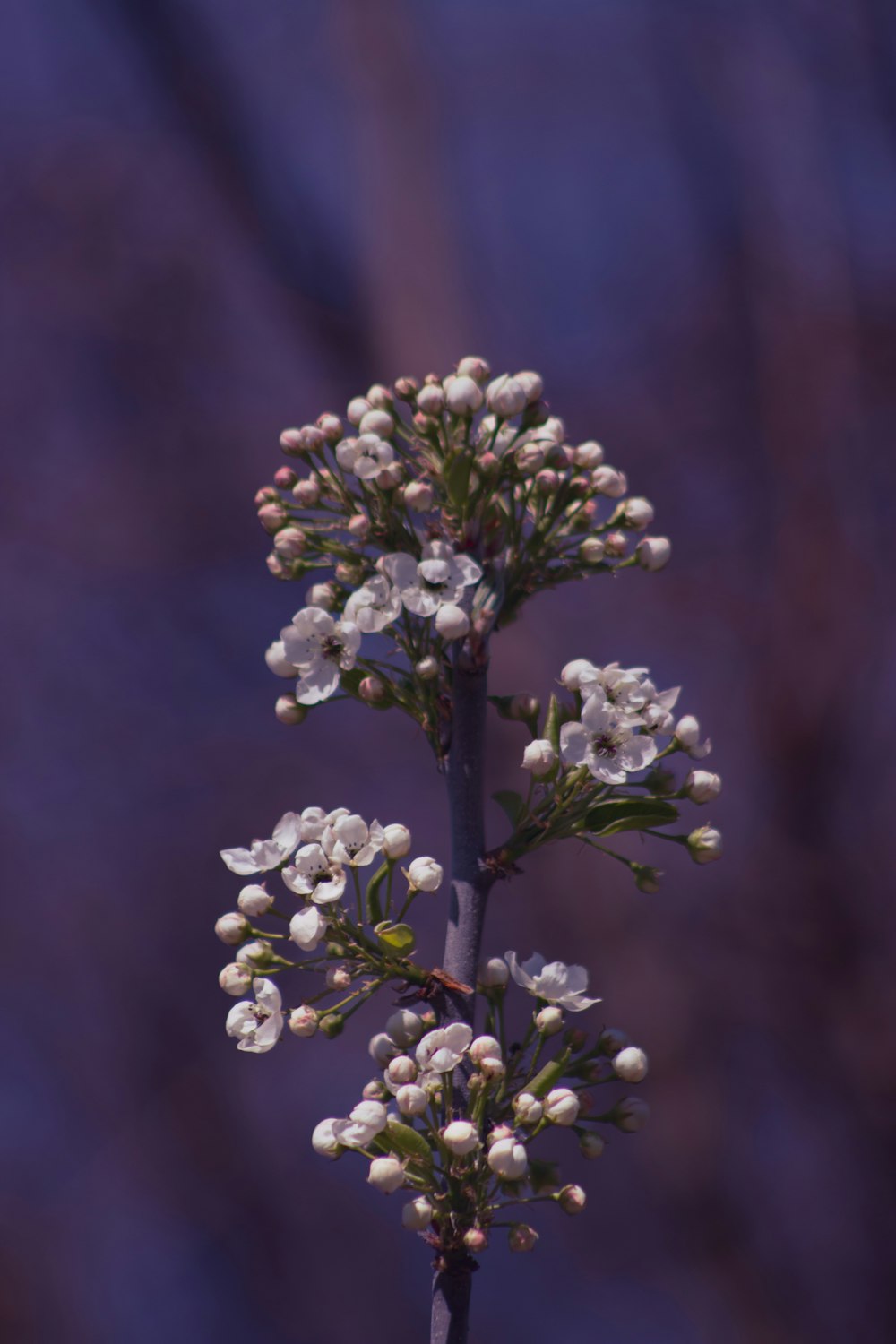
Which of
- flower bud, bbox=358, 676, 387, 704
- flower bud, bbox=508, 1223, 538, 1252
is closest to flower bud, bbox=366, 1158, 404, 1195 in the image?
flower bud, bbox=508, 1223, 538, 1252

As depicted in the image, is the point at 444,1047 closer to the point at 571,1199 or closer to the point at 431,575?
the point at 571,1199

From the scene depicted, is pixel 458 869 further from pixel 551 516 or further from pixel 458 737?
pixel 551 516

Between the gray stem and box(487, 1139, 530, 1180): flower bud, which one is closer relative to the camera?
box(487, 1139, 530, 1180): flower bud

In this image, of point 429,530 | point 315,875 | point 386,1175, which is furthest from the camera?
point 429,530

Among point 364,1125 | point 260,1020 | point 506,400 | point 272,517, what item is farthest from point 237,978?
point 506,400

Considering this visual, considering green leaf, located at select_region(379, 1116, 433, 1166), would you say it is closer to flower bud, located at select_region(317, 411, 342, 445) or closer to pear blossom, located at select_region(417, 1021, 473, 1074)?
pear blossom, located at select_region(417, 1021, 473, 1074)

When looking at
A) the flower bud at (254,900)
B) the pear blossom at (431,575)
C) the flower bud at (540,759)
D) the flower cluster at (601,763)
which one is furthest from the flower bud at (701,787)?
the flower bud at (254,900)
